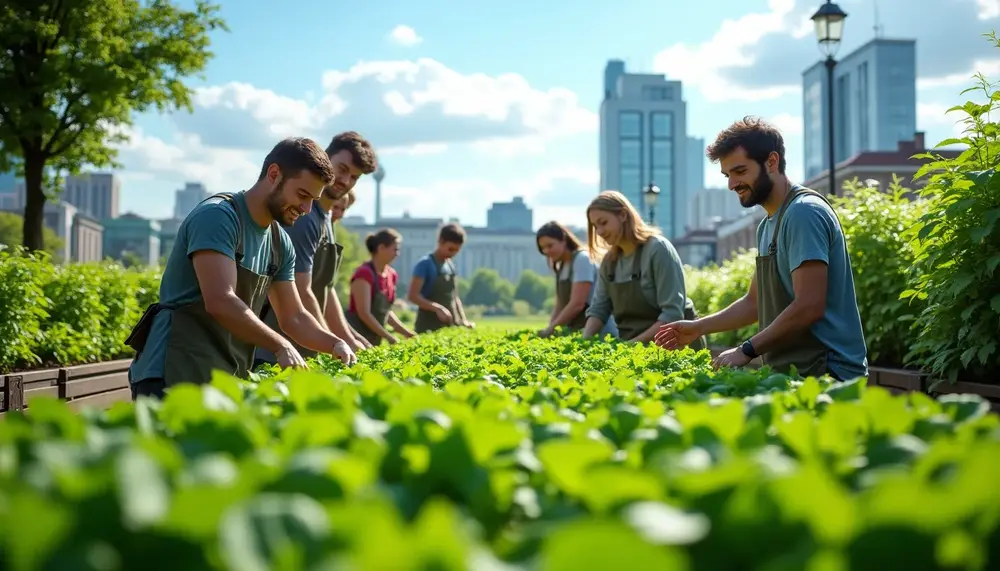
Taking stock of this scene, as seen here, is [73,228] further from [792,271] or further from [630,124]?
[792,271]

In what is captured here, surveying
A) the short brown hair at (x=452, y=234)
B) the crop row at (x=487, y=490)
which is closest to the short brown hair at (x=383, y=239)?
the short brown hair at (x=452, y=234)

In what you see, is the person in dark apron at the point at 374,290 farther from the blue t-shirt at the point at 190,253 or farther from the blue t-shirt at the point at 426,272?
the blue t-shirt at the point at 190,253

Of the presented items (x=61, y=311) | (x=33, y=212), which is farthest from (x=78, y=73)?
(x=61, y=311)

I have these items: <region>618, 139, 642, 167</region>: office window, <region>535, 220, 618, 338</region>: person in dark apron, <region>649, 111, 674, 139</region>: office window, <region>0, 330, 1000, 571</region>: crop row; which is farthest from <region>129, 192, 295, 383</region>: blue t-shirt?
<region>649, 111, 674, 139</region>: office window

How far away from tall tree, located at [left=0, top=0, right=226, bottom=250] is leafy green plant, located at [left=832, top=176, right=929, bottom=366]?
1851 centimetres

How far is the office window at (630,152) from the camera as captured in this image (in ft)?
641

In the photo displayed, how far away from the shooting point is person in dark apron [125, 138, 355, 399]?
13.8ft

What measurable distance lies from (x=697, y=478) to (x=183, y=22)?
27.5m

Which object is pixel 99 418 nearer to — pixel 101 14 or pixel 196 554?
pixel 196 554

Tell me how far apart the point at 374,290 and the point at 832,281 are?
6739 millimetres

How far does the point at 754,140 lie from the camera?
4.79 metres

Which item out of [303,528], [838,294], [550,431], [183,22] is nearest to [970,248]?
[838,294]

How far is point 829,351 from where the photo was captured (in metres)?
4.46

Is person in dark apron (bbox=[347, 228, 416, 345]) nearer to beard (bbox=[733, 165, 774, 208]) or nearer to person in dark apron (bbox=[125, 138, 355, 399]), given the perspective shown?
person in dark apron (bbox=[125, 138, 355, 399])
